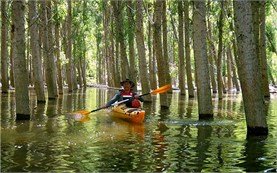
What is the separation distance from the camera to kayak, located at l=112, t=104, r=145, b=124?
1476 centimetres

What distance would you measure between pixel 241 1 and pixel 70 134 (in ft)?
17.5

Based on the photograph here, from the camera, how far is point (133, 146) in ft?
32.5

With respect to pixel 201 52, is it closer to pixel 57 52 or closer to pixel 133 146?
pixel 133 146

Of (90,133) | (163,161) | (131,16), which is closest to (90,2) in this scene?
(131,16)

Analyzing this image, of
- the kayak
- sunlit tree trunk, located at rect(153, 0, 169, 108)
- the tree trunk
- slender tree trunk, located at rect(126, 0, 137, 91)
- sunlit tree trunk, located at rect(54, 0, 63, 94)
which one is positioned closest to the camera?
the kayak

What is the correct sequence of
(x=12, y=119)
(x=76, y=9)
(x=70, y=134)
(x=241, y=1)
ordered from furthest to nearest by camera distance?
1. (x=76, y=9)
2. (x=12, y=119)
3. (x=70, y=134)
4. (x=241, y=1)

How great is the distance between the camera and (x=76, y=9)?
123ft

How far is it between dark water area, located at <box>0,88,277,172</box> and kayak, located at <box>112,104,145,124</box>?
336mm

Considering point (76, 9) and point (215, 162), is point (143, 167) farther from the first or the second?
point (76, 9)

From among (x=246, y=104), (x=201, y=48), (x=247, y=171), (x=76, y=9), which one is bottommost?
(x=247, y=171)

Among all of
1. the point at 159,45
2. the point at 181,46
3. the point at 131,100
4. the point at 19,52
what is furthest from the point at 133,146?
the point at 181,46

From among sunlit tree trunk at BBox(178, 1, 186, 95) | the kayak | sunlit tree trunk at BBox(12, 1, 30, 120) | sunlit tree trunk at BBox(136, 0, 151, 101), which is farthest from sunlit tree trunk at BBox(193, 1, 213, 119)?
sunlit tree trunk at BBox(178, 1, 186, 95)

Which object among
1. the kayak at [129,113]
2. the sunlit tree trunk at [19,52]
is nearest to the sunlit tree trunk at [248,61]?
the kayak at [129,113]

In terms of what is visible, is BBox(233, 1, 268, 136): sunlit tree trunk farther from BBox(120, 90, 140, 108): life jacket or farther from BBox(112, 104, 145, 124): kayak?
BBox(120, 90, 140, 108): life jacket
